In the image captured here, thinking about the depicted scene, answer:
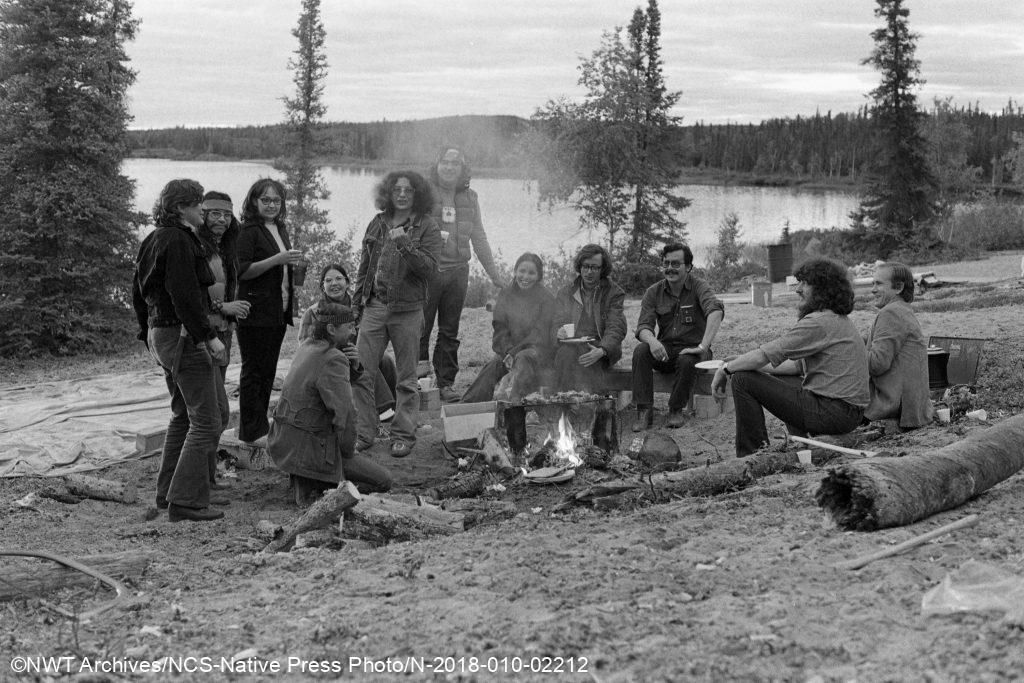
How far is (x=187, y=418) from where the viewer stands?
5.25m

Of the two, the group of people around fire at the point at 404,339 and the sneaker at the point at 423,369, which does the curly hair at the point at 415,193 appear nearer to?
the group of people around fire at the point at 404,339

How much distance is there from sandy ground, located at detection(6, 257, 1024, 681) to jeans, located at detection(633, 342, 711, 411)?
2.15 meters

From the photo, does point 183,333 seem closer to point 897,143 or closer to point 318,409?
point 318,409

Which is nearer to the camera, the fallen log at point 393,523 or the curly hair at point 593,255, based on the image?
the fallen log at point 393,523

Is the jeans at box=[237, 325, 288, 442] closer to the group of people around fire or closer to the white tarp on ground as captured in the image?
the group of people around fire

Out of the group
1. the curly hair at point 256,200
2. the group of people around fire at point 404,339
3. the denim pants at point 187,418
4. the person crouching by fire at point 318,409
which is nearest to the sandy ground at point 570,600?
the denim pants at point 187,418

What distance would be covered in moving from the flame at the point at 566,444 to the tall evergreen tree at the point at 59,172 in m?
7.72

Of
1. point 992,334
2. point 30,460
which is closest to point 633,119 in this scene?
point 992,334

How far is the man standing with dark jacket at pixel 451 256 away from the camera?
7.56 metres

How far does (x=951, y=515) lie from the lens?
13.1 feet

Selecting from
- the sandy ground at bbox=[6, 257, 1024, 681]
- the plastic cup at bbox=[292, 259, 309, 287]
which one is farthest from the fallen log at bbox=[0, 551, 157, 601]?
the plastic cup at bbox=[292, 259, 309, 287]

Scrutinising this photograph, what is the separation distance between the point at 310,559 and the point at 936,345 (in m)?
5.37

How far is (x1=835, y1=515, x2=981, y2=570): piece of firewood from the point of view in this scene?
345cm

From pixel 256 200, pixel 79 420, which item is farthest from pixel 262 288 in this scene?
pixel 79 420
